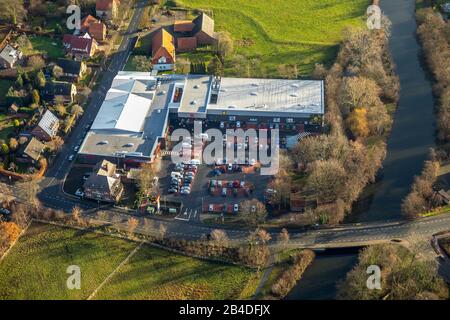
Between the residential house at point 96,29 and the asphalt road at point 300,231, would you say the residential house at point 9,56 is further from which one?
the asphalt road at point 300,231

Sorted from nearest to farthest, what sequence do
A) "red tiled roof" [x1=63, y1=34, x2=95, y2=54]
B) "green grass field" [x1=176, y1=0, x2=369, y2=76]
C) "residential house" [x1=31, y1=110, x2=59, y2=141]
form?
"residential house" [x1=31, y1=110, x2=59, y2=141]
"red tiled roof" [x1=63, y1=34, x2=95, y2=54]
"green grass field" [x1=176, y1=0, x2=369, y2=76]

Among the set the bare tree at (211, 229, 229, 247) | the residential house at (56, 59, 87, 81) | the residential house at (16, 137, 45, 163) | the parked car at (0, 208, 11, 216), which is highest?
the residential house at (56, 59, 87, 81)

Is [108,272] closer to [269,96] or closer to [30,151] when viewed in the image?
[30,151]

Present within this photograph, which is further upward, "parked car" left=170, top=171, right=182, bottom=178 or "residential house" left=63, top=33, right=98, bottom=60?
"residential house" left=63, top=33, right=98, bottom=60

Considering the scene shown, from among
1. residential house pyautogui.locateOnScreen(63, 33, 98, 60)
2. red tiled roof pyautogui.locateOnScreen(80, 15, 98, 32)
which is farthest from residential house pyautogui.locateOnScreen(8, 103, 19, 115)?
red tiled roof pyautogui.locateOnScreen(80, 15, 98, 32)

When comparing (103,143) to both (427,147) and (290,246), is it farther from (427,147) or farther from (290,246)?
(427,147)

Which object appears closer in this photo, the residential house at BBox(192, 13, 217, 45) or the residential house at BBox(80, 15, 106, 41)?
the residential house at BBox(192, 13, 217, 45)

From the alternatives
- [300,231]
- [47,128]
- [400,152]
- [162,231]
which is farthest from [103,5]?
[300,231]

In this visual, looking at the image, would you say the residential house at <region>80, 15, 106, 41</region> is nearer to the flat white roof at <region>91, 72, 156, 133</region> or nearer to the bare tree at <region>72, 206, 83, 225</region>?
the flat white roof at <region>91, 72, 156, 133</region>
